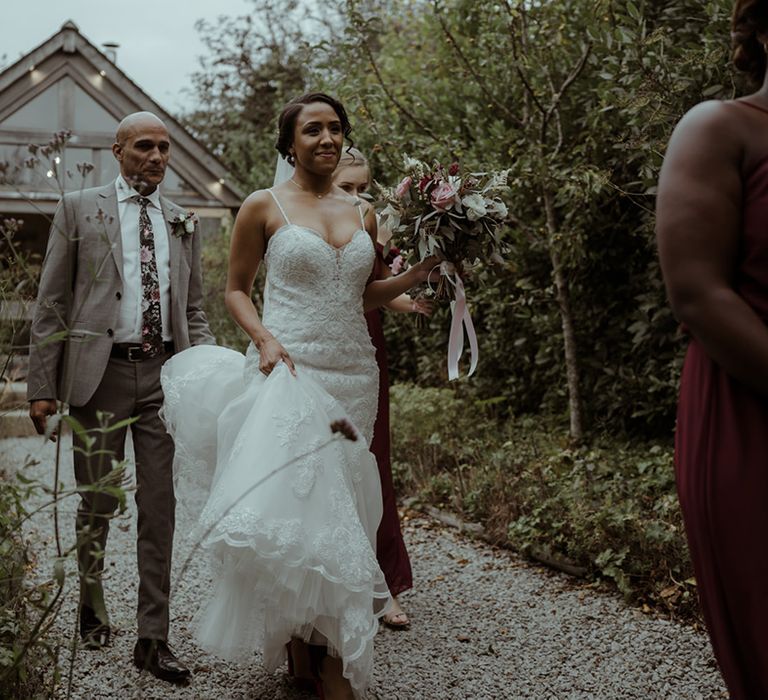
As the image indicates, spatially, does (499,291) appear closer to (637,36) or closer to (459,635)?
(637,36)

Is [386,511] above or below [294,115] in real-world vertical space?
below

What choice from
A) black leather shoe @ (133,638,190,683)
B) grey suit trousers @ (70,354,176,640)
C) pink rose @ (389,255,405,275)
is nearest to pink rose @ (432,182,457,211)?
pink rose @ (389,255,405,275)

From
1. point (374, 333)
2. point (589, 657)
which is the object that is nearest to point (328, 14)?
point (374, 333)

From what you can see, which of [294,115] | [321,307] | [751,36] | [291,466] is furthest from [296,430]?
[751,36]

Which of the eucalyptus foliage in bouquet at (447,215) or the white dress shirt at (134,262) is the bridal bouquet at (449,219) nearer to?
the eucalyptus foliage in bouquet at (447,215)

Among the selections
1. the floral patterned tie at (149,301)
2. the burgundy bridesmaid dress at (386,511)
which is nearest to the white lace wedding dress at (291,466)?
the floral patterned tie at (149,301)

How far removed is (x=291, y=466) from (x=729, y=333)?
1.92 metres

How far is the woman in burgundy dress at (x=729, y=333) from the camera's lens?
1.86m

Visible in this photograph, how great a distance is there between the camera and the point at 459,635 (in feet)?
15.6

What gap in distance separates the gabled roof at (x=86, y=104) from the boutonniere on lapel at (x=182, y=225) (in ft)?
41.3

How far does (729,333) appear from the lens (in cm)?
184

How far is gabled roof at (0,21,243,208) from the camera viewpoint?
53.0ft

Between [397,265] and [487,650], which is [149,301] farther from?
[487,650]

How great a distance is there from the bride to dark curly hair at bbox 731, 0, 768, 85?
1.78 metres
